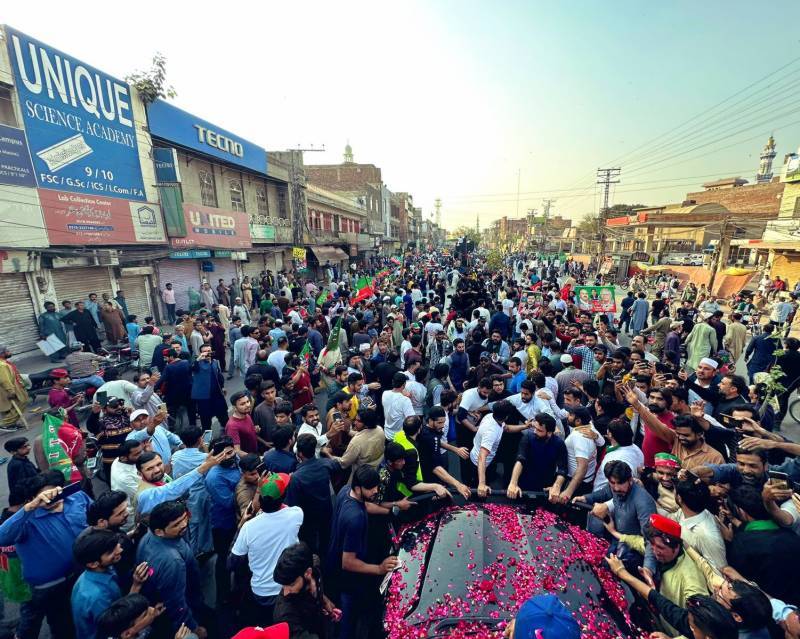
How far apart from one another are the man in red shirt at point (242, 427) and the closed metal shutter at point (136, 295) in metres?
12.3

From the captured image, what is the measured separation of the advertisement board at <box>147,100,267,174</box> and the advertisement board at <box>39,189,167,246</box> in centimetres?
321

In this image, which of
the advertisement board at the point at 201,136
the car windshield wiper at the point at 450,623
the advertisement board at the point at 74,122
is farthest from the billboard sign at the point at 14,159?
the car windshield wiper at the point at 450,623

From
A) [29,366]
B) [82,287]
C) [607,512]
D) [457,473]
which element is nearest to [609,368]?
[457,473]

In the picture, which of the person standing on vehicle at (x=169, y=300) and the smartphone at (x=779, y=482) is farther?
the person standing on vehicle at (x=169, y=300)

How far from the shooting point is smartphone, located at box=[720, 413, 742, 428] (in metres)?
4.04

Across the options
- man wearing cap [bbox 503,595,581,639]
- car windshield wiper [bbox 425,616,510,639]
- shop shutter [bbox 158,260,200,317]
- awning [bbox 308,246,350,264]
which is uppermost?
awning [bbox 308,246,350,264]

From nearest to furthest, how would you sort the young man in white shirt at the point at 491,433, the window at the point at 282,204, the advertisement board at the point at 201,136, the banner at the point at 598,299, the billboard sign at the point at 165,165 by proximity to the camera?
the young man in white shirt at the point at 491,433 → the banner at the point at 598,299 → the billboard sign at the point at 165,165 → the advertisement board at the point at 201,136 → the window at the point at 282,204

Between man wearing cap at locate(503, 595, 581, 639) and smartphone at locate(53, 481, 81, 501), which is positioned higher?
man wearing cap at locate(503, 595, 581, 639)

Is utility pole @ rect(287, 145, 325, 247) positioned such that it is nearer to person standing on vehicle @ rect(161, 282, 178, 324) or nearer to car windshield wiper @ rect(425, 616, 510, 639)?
person standing on vehicle @ rect(161, 282, 178, 324)

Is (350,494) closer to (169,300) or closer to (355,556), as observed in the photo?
(355,556)

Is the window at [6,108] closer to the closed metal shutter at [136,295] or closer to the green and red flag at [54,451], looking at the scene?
the closed metal shutter at [136,295]

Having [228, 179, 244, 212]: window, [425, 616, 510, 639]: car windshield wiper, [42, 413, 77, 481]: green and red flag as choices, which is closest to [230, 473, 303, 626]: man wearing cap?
[425, 616, 510, 639]: car windshield wiper

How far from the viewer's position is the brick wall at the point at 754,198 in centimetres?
3462

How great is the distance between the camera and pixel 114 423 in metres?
4.26
